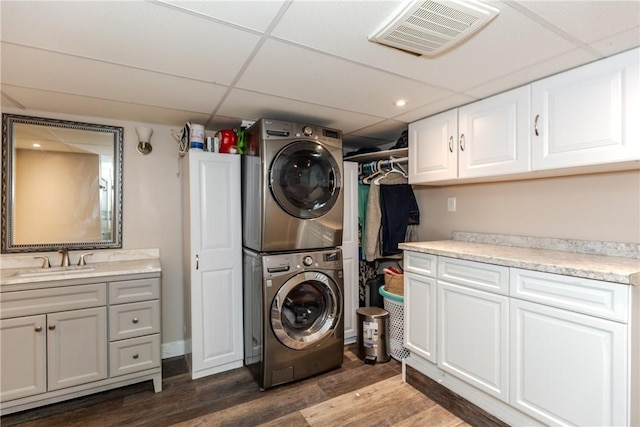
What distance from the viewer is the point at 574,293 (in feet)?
4.80

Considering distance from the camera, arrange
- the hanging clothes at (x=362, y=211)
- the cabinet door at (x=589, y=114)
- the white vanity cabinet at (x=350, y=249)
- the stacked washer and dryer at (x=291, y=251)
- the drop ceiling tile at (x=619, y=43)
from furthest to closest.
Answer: the hanging clothes at (x=362, y=211)
the white vanity cabinet at (x=350, y=249)
the stacked washer and dryer at (x=291, y=251)
the cabinet door at (x=589, y=114)
the drop ceiling tile at (x=619, y=43)

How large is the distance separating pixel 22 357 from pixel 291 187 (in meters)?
1.98

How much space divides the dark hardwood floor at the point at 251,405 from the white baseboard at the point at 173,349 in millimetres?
410

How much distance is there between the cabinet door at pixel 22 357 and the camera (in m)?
1.80

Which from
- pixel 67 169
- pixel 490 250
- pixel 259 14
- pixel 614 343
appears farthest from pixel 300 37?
pixel 67 169

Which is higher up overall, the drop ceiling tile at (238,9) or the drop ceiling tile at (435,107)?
the drop ceiling tile at (435,107)

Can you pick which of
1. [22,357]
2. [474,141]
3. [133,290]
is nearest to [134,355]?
[133,290]

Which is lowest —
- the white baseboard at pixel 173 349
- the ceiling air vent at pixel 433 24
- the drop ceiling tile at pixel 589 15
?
the white baseboard at pixel 173 349

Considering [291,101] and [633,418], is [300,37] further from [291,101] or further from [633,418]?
[633,418]

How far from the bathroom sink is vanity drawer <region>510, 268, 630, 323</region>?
2.76 metres

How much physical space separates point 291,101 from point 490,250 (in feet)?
5.64

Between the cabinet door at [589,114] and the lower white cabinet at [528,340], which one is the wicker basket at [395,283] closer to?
the lower white cabinet at [528,340]

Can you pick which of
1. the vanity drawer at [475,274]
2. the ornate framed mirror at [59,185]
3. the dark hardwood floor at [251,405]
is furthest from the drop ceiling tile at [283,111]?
the dark hardwood floor at [251,405]

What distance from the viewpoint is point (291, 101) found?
2.09 m
